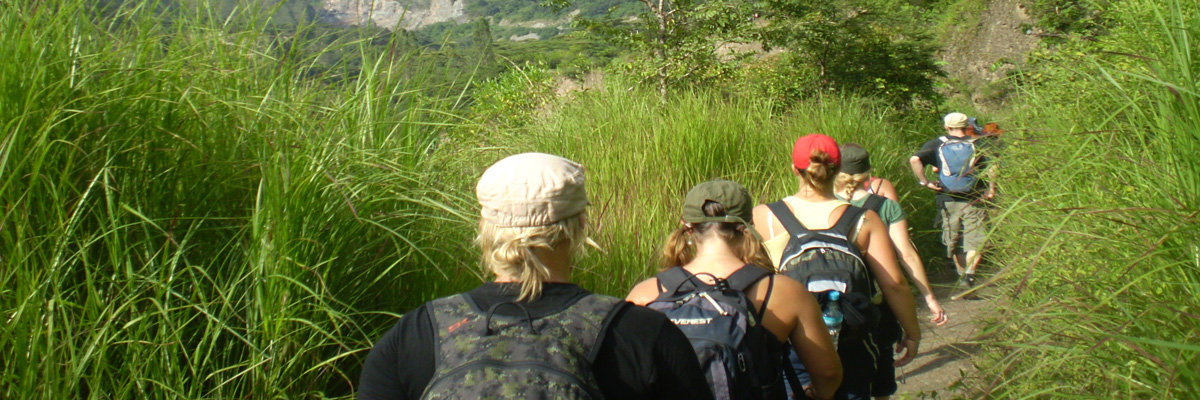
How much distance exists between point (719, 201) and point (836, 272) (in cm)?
65

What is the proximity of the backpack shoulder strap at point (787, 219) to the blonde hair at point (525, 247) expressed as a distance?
1.70 metres

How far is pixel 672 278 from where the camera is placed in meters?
2.99

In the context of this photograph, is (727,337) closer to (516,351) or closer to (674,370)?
(674,370)

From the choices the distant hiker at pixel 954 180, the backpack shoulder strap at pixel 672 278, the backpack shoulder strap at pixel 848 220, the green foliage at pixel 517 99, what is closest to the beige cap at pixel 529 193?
the backpack shoulder strap at pixel 672 278

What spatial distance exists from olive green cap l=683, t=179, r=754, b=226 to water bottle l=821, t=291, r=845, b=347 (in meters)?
0.51

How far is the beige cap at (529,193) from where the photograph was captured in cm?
218

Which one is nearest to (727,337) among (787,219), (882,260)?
(787,219)

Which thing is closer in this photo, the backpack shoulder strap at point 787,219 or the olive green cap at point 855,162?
the backpack shoulder strap at point 787,219

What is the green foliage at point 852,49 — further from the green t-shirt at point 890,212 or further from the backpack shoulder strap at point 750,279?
the backpack shoulder strap at point 750,279

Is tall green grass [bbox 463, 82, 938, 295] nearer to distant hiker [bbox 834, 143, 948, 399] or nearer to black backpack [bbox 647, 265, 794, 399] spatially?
distant hiker [bbox 834, 143, 948, 399]

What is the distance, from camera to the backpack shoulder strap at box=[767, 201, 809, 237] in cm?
378

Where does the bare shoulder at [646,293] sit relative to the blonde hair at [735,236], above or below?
below

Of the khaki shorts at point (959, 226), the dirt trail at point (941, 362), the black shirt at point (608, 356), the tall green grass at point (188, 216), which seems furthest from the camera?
the khaki shorts at point (959, 226)

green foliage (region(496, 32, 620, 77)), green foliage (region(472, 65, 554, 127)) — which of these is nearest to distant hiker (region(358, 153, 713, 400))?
green foliage (region(472, 65, 554, 127))
